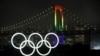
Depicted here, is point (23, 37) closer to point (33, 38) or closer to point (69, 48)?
point (33, 38)

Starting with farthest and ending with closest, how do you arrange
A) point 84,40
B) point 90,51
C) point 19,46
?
point 84,40, point 19,46, point 90,51

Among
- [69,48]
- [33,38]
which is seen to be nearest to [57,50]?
[69,48]

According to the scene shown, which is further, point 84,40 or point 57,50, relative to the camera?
point 84,40

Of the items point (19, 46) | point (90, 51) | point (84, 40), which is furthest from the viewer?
point (84, 40)

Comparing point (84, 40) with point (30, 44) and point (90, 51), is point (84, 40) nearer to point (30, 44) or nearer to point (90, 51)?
point (90, 51)

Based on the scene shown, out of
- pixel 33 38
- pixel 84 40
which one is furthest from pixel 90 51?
pixel 33 38

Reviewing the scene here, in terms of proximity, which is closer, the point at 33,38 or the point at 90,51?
the point at 90,51

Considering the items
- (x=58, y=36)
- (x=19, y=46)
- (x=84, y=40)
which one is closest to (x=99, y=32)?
(x=84, y=40)
